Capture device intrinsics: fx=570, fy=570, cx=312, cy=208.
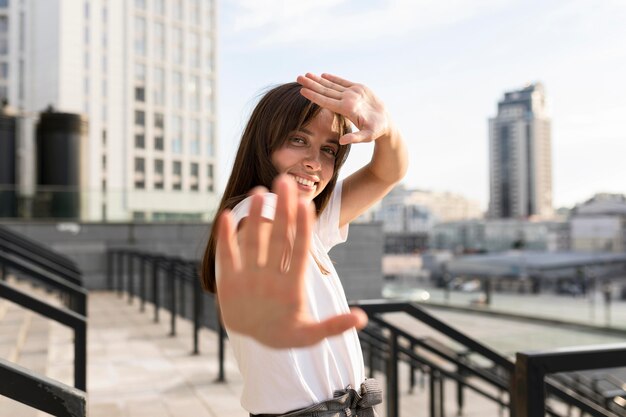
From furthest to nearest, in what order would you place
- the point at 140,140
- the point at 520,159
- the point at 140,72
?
the point at 520,159, the point at 140,72, the point at 140,140

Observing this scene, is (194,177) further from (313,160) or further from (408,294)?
(313,160)

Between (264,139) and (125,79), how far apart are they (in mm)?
59506

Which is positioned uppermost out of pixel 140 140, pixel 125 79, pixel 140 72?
pixel 140 72

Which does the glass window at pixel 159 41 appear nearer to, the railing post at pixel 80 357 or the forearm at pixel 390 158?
the railing post at pixel 80 357

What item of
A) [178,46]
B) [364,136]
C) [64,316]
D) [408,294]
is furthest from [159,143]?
[364,136]

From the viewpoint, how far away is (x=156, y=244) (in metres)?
11.7

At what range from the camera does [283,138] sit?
4.51ft

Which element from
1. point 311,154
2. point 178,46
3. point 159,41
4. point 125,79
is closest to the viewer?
point 311,154

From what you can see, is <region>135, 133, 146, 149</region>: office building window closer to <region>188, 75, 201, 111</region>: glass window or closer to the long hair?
<region>188, 75, 201, 111</region>: glass window

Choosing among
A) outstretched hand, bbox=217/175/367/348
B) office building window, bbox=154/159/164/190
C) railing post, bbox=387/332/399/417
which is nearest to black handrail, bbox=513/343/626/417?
outstretched hand, bbox=217/175/367/348

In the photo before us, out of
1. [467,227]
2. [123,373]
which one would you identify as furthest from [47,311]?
[467,227]

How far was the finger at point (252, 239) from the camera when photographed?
832mm

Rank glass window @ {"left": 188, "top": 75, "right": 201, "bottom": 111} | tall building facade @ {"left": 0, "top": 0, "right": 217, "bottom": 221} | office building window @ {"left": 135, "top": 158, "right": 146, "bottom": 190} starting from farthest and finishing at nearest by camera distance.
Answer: glass window @ {"left": 188, "top": 75, "right": 201, "bottom": 111} < office building window @ {"left": 135, "top": 158, "right": 146, "bottom": 190} < tall building facade @ {"left": 0, "top": 0, "right": 217, "bottom": 221}

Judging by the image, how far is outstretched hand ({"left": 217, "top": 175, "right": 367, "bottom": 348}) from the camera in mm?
830
